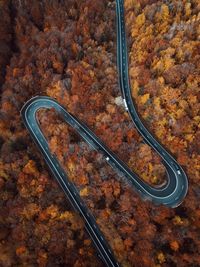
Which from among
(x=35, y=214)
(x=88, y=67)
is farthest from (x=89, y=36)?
(x=35, y=214)

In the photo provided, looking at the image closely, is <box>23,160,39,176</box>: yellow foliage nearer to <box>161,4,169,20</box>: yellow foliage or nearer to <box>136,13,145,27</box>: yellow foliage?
<box>136,13,145,27</box>: yellow foliage

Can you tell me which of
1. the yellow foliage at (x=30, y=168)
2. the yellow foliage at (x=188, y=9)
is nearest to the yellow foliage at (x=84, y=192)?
the yellow foliage at (x=30, y=168)

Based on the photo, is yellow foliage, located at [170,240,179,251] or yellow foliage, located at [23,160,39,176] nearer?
yellow foliage, located at [170,240,179,251]

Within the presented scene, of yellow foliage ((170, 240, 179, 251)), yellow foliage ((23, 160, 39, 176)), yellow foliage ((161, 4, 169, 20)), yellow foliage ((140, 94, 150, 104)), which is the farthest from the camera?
yellow foliage ((161, 4, 169, 20))

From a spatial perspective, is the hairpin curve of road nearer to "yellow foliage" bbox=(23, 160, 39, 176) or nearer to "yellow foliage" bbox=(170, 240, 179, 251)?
"yellow foliage" bbox=(23, 160, 39, 176)

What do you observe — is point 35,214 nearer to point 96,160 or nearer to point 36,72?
point 96,160

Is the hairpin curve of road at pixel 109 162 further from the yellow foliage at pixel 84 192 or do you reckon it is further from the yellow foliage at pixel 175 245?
the yellow foliage at pixel 175 245

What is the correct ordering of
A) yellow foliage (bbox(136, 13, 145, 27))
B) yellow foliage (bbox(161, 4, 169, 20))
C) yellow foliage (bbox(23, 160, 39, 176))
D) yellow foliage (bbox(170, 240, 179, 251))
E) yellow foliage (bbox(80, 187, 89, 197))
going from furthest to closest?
1. yellow foliage (bbox(136, 13, 145, 27))
2. yellow foliage (bbox(161, 4, 169, 20))
3. yellow foliage (bbox(23, 160, 39, 176))
4. yellow foliage (bbox(80, 187, 89, 197))
5. yellow foliage (bbox(170, 240, 179, 251))

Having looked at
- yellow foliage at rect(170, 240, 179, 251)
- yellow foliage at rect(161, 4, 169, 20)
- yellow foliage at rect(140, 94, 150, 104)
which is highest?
yellow foliage at rect(161, 4, 169, 20)

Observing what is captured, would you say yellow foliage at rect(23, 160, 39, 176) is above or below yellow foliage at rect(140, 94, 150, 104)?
below

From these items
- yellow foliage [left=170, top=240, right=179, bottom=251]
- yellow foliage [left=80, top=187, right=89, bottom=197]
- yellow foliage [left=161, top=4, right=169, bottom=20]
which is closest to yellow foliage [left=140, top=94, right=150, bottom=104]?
yellow foliage [left=161, top=4, right=169, bottom=20]
